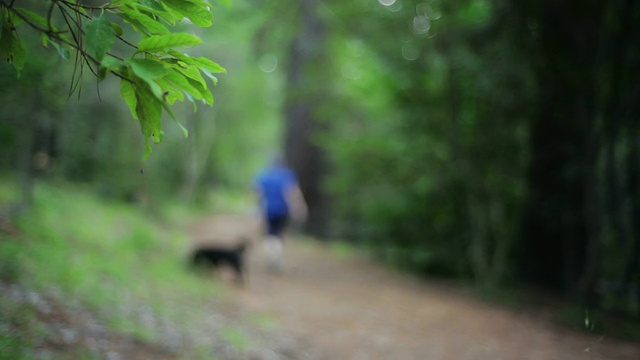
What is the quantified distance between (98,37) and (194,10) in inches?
14.2

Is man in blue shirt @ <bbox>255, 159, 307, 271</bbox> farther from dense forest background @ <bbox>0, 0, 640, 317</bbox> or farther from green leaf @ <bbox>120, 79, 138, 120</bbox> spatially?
green leaf @ <bbox>120, 79, 138, 120</bbox>

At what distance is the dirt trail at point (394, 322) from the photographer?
537 cm

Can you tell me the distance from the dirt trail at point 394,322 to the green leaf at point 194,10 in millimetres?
4114

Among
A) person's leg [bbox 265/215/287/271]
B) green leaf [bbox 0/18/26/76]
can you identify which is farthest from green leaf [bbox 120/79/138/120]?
person's leg [bbox 265/215/287/271]

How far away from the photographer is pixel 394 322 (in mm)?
6695

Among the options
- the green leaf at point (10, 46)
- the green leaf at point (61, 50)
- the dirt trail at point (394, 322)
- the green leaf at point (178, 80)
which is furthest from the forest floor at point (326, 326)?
the green leaf at point (178, 80)

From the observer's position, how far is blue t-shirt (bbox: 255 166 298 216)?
9266mm

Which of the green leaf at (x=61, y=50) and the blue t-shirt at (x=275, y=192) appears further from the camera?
the blue t-shirt at (x=275, y=192)

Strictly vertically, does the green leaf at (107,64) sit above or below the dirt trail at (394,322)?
above

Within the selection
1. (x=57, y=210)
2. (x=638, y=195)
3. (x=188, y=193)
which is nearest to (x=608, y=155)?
(x=638, y=195)

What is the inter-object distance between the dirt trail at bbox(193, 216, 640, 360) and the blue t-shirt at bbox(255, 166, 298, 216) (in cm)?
121

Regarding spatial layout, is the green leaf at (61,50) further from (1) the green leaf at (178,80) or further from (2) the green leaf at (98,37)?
(1) the green leaf at (178,80)

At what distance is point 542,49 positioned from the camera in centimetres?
721

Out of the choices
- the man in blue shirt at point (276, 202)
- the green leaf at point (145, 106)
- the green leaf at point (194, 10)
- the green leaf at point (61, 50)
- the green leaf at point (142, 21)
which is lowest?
the man in blue shirt at point (276, 202)
